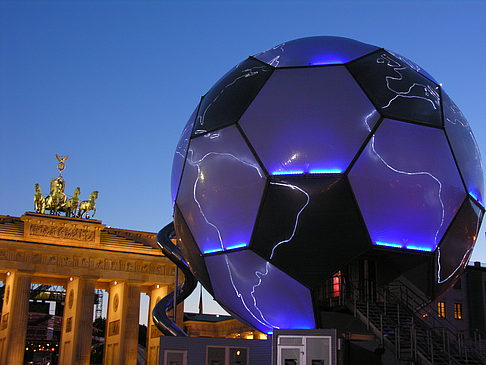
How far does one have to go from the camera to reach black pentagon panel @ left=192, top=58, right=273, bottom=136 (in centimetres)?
1091

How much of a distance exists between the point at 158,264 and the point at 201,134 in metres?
42.1

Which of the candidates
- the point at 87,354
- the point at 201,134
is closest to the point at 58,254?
A: the point at 87,354

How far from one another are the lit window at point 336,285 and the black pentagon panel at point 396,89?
9.31ft

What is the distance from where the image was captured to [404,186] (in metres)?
9.90

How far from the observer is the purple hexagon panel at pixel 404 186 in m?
9.80

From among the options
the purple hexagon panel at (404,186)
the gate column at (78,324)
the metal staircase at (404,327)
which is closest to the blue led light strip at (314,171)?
the purple hexagon panel at (404,186)

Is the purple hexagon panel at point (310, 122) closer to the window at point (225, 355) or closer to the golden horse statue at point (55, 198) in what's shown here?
the window at point (225, 355)

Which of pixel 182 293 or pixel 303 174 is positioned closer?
pixel 303 174

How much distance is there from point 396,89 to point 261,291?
3.86m

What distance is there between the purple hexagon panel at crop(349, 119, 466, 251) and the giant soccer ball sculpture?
2cm

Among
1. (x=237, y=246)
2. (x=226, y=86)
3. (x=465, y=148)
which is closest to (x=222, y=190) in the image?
(x=237, y=246)

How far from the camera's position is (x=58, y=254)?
48906 mm

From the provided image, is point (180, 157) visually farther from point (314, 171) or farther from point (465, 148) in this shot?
point (465, 148)

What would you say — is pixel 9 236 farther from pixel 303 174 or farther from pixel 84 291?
pixel 303 174
